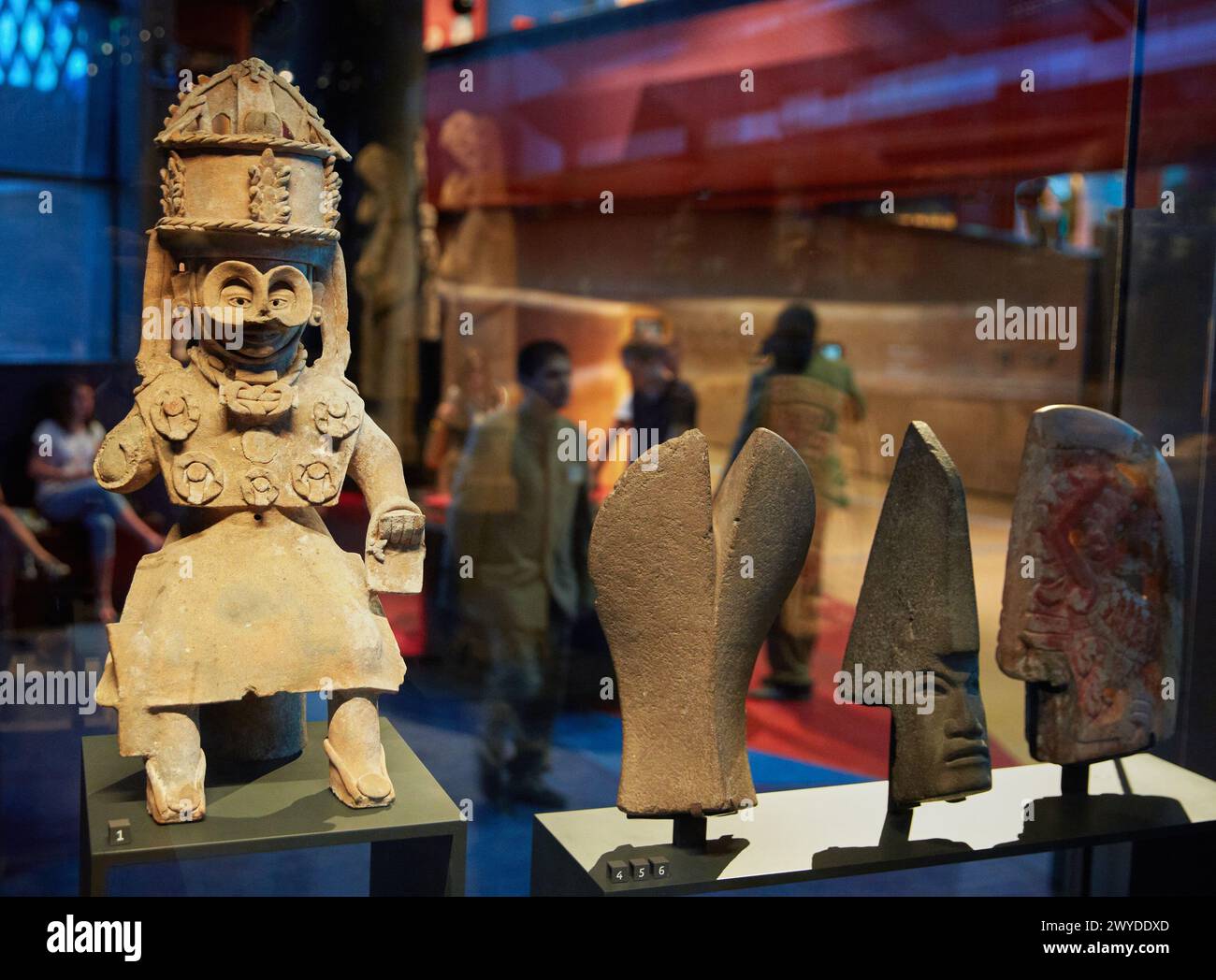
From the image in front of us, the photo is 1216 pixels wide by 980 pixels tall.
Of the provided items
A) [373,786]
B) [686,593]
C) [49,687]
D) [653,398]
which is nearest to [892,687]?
[686,593]

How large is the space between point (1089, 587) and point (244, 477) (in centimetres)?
178

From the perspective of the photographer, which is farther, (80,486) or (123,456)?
(80,486)

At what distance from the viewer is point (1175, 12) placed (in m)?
3.55

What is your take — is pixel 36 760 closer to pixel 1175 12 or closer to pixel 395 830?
pixel 395 830

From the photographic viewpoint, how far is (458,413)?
4191 mm

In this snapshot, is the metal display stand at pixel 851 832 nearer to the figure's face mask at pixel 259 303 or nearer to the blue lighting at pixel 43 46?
the figure's face mask at pixel 259 303

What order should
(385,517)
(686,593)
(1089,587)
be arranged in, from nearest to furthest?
1. (686,593)
2. (385,517)
3. (1089,587)

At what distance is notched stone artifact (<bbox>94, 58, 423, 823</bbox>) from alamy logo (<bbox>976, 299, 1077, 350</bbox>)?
2523 millimetres

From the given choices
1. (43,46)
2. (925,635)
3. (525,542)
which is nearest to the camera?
(925,635)

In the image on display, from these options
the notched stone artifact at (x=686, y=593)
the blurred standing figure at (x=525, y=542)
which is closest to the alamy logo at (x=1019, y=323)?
the blurred standing figure at (x=525, y=542)

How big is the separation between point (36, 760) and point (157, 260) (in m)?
1.46

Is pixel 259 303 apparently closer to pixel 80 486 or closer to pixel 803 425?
pixel 80 486

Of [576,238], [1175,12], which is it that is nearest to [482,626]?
[576,238]

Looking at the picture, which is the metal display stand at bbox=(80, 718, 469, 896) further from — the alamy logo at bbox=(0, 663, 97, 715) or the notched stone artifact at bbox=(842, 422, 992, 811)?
the notched stone artifact at bbox=(842, 422, 992, 811)
